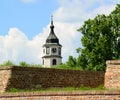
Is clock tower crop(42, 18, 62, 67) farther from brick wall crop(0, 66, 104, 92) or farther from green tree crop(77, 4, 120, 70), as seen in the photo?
brick wall crop(0, 66, 104, 92)

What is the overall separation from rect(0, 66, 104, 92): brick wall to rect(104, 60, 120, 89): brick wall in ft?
8.83

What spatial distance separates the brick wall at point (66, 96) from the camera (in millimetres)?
14591

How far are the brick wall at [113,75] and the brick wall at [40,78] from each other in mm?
2692

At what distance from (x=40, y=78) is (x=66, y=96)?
15.5 ft

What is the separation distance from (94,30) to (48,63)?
3516 inches

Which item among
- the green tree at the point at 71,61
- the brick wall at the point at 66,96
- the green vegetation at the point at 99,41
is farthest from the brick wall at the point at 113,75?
the green tree at the point at 71,61

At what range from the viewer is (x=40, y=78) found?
20.4 meters

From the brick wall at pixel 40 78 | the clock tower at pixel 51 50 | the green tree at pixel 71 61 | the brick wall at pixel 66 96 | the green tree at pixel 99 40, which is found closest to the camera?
the brick wall at pixel 66 96

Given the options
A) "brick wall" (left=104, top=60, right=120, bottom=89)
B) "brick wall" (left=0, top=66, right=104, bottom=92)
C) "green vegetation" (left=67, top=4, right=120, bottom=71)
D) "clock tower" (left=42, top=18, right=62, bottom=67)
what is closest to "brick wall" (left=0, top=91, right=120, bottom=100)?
"brick wall" (left=0, top=66, right=104, bottom=92)

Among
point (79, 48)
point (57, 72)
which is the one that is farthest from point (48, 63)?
point (57, 72)

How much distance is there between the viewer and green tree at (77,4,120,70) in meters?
46.7

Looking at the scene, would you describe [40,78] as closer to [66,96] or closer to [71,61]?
[66,96]

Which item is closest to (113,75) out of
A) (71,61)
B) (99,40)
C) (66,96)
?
(66,96)

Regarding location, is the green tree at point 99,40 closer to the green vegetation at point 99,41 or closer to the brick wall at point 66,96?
the green vegetation at point 99,41
